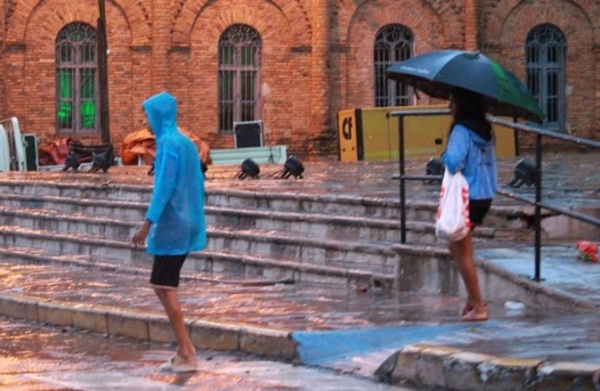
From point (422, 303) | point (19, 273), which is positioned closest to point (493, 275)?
point (422, 303)

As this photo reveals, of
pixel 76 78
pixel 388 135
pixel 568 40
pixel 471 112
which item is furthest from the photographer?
pixel 568 40

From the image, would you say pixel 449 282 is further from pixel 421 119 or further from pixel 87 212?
pixel 421 119

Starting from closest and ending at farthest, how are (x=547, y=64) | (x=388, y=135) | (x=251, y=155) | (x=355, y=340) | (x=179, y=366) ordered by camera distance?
(x=179, y=366) → (x=355, y=340) → (x=388, y=135) → (x=251, y=155) → (x=547, y=64)

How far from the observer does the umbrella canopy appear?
1045 cm

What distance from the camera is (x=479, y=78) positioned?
1048 cm

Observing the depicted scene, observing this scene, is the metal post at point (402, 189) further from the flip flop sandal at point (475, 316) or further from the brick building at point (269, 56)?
the brick building at point (269, 56)

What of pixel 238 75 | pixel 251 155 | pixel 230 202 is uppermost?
pixel 238 75

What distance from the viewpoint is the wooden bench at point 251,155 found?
33.2 m

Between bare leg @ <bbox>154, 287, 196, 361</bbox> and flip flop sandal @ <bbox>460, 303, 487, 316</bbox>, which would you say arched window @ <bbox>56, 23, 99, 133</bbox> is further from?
bare leg @ <bbox>154, 287, 196, 361</bbox>

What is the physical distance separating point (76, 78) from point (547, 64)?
11669 millimetres

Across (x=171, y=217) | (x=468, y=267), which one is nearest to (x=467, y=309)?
(x=468, y=267)

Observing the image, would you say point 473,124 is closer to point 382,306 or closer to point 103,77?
point 382,306

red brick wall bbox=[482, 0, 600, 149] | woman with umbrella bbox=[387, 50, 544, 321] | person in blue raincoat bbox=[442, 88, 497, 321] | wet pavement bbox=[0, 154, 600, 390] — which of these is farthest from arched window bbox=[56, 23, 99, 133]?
person in blue raincoat bbox=[442, 88, 497, 321]

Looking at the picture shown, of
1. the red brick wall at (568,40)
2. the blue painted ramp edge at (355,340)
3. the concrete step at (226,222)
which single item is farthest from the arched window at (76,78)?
the blue painted ramp edge at (355,340)
